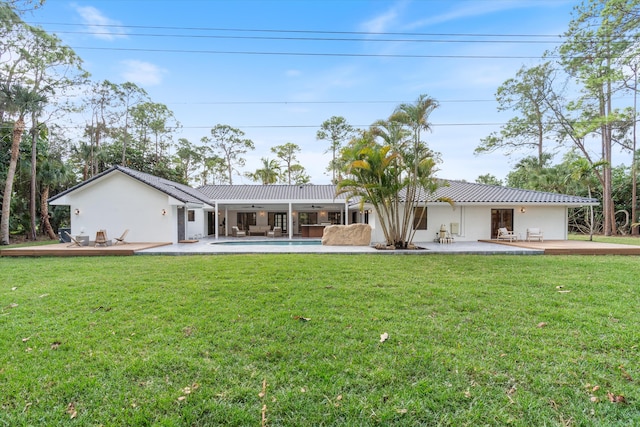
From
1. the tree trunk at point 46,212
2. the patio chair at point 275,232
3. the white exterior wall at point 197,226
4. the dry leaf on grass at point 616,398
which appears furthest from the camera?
the patio chair at point 275,232

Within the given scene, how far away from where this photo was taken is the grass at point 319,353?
270cm

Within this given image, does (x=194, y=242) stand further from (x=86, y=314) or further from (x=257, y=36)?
(x=86, y=314)

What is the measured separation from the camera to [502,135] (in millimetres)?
31469

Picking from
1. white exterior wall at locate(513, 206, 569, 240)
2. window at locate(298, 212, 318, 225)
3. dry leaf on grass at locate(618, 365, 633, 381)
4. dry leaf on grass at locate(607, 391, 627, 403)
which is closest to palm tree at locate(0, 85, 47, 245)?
window at locate(298, 212, 318, 225)

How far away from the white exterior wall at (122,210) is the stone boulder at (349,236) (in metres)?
8.77

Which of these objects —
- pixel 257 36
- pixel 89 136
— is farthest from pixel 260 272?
pixel 89 136

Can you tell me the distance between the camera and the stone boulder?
15.6 metres

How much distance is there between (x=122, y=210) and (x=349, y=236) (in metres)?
12.4

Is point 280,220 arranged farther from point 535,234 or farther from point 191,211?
point 535,234

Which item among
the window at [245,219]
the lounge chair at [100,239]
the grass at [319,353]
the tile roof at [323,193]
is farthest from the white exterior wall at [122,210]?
the window at [245,219]

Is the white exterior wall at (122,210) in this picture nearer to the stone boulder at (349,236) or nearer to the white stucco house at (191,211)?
the white stucco house at (191,211)

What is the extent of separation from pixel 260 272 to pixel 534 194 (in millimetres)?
18385

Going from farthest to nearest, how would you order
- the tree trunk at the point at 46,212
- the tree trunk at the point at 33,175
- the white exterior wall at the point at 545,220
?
the tree trunk at the point at 46,212 → the tree trunk at the point at 33,175 → the white exterior wall at the point at 545,220

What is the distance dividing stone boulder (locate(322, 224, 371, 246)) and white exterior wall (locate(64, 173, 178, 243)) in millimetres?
8772
